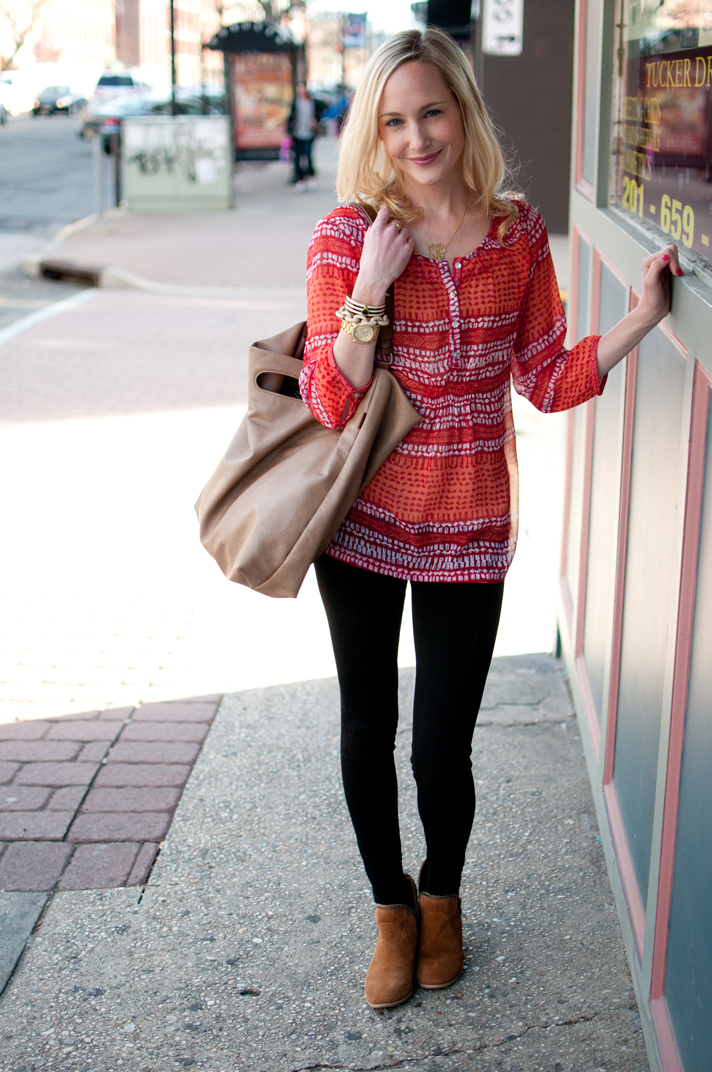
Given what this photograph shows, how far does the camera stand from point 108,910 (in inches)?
107

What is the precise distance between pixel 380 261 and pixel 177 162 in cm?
1713

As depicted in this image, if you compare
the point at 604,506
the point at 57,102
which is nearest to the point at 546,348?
the point at 604,506

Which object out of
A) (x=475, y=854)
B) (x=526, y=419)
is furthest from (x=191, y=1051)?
(x=526, y=419)

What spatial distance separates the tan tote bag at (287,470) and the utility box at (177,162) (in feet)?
53.8

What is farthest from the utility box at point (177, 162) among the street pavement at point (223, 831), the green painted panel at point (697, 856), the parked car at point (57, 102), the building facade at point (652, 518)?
the parked car at point (57, 102)

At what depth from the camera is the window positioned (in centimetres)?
193

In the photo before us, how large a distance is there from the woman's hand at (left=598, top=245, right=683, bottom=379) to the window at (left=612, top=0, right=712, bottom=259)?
0.20 feet

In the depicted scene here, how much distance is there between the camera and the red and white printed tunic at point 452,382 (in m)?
2.05

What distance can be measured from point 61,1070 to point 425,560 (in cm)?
127

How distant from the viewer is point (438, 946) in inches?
95.8

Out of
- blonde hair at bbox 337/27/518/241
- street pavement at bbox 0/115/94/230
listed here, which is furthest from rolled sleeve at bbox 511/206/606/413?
street pavement at bbox 0/115/94/230

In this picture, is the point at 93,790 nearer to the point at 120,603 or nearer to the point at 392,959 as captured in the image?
the point at 392,959

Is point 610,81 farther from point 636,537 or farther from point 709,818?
point 709,818

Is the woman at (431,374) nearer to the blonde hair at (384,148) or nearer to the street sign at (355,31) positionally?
the blonde hair at (384,148)
